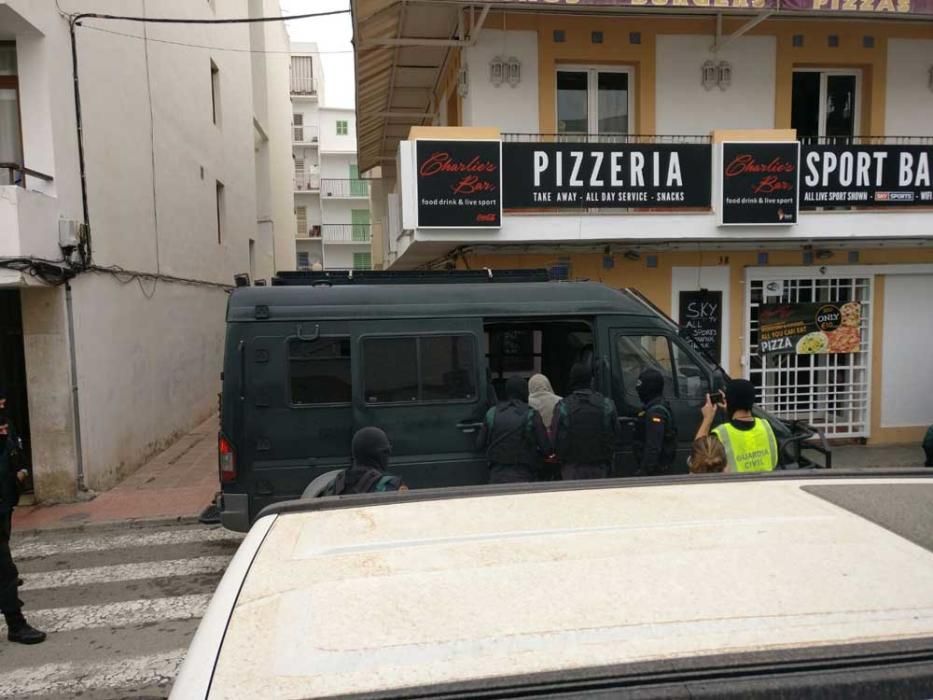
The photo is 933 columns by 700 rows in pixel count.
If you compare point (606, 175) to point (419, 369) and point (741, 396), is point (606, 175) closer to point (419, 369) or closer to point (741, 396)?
point (419, 369)

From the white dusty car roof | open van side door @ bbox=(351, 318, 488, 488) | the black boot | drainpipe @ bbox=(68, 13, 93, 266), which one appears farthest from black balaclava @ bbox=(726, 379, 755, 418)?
drainpipe @ bbox=(68, 13, 93, 266)

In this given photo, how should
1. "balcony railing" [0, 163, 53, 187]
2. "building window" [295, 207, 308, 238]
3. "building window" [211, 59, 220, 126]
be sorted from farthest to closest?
"building window" [295, 207, 308, 238] < "building window" [211, 59, 220, 126] < "balcony railing" [0, 163, 53, 187]

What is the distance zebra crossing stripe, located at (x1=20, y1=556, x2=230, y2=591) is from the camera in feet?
18.7

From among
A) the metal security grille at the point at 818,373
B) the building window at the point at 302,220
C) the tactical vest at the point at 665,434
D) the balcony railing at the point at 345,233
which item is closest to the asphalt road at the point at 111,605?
the tactical vest at the point at 665,434

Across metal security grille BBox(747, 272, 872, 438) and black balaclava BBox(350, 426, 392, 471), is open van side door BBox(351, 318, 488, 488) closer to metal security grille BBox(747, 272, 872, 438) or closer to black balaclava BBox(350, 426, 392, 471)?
black balaclava BBox(350, 426, 392, 471)

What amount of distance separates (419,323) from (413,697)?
179 inches

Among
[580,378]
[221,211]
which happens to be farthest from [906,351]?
[221,211]

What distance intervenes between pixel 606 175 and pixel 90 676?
751 cm

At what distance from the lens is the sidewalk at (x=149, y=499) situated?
24.1ft

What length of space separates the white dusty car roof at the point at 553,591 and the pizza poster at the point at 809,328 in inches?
335

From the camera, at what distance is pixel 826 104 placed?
10094mm

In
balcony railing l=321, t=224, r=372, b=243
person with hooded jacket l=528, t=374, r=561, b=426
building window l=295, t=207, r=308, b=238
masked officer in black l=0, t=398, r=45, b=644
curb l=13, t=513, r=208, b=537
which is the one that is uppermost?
building window l=295, t=207, r=308, b=238

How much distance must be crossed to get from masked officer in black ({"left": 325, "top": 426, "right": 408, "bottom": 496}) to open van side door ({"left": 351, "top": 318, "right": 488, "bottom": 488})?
176 centimetres

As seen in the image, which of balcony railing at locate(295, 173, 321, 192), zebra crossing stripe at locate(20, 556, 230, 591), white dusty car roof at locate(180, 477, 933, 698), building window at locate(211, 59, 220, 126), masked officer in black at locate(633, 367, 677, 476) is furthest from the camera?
balcony railing at locate(295, 173, 321, 192)
